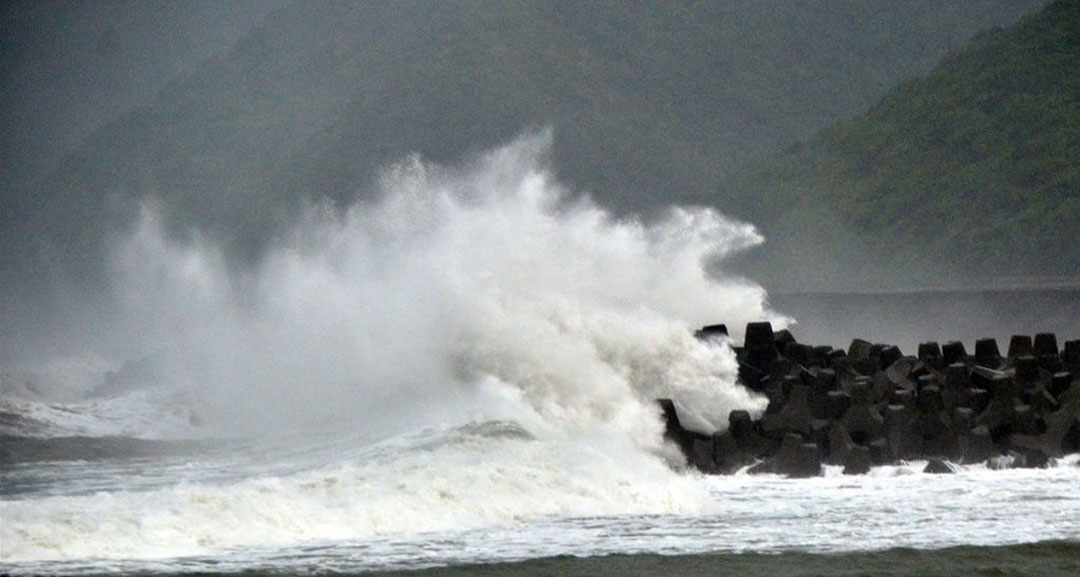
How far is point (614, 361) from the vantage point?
20031mm

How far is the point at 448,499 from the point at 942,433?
575cm

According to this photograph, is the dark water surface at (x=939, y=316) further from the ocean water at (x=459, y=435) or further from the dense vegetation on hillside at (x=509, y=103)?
the dense vegetation on hillside at (x=509, y=103)

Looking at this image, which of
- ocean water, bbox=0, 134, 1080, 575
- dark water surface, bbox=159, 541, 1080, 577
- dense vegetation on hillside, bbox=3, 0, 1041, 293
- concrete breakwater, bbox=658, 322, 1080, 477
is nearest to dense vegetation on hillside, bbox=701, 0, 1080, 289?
dense vegetation on hillside, bbox=3, 0, 1041, 293

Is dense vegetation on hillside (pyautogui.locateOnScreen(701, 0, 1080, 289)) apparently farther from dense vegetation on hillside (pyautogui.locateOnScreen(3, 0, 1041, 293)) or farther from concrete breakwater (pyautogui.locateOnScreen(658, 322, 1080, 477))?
concrete breakwater (pyautogui.locateOnScreen(658, 322, 1080, 477))

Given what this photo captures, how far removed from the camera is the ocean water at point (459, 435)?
40.2ft

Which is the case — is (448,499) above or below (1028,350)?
below

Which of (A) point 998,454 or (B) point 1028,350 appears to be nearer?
(A) point 998,454

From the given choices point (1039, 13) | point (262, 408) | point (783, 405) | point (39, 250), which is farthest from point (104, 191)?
point (783, 405)

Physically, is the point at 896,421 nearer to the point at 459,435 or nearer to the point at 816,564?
the point at 459,435

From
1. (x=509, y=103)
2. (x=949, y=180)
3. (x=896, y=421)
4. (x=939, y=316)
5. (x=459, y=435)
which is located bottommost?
(x=459, y=435)

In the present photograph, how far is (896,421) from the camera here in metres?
Result: 17.2

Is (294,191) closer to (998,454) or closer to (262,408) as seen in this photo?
(262,408)

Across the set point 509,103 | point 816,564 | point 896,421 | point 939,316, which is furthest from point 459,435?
point 509,103

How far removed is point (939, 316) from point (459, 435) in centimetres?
1978
